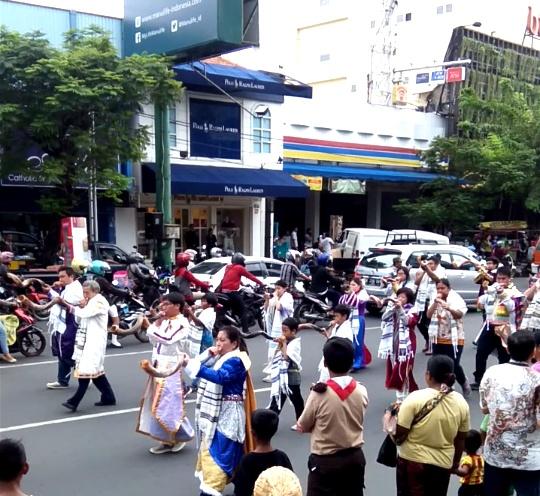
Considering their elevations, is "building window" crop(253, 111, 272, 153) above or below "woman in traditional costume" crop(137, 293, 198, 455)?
above

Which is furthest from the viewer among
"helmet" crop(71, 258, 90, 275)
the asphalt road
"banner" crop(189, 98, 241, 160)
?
"banner" crop(189, 98, 241, 160)

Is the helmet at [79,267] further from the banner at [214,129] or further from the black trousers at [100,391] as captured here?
the banner at [214,129]

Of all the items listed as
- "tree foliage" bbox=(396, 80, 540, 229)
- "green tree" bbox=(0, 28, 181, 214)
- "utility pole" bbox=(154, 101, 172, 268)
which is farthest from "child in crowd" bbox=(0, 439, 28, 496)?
"tree foliage" bbox=(396, 80, 540, 229)

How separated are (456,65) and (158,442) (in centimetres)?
2951

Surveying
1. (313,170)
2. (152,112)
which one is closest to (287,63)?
(313,170)

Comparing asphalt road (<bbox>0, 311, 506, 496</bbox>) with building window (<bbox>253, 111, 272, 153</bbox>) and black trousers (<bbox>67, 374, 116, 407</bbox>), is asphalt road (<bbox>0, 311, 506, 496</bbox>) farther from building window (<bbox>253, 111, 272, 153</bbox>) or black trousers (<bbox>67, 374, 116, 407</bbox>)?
building window (<bbox>253, 111, 272, 153</bbox>)

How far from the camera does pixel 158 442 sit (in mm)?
6840

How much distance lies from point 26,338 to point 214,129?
1490 cm

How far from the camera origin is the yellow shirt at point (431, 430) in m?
4.09

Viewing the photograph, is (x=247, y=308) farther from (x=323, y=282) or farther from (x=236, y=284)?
(x=323, y=282)

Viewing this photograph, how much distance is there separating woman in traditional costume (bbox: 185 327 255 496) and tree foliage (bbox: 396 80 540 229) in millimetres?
24624

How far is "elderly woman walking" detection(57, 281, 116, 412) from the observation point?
771 cm

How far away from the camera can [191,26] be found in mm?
20016

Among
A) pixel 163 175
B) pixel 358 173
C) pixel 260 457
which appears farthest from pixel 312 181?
pixel 260 457
